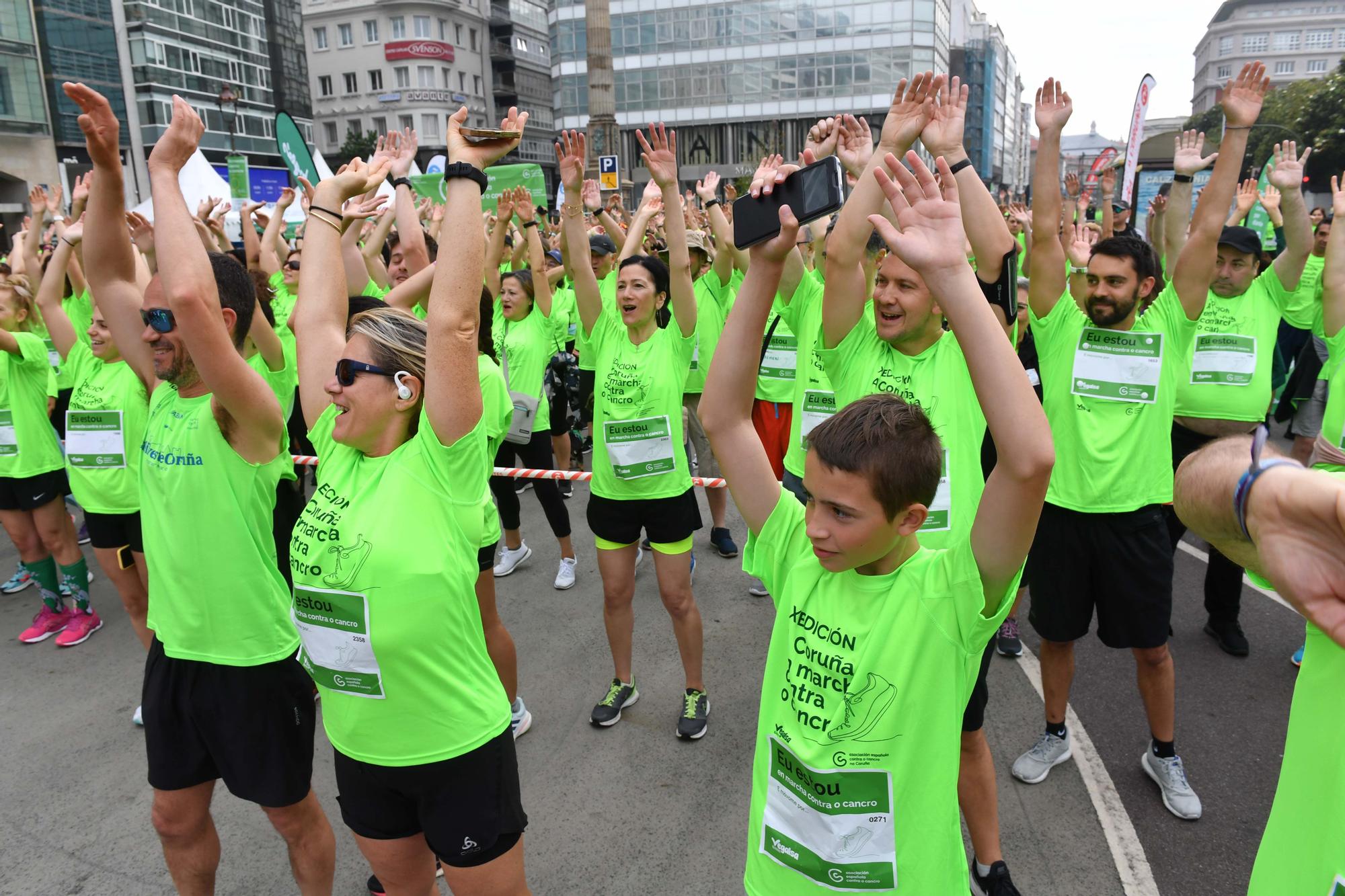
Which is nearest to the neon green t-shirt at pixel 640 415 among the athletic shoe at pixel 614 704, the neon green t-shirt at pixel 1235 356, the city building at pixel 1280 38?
the athletic shoe at pixel 614 704

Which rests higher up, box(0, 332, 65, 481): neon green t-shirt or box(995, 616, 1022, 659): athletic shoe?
box(0, 332, 65, 481): neon green t-shirt

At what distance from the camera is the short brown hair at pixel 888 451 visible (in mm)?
1675

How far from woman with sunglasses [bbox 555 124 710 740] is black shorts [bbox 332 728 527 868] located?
1.80m

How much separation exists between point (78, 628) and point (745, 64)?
181 feet

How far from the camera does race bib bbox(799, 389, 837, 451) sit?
434cm

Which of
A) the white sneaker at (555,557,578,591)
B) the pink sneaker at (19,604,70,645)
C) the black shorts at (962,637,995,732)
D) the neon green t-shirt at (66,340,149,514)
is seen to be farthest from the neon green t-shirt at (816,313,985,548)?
the pink sneaker at (19,604,70,645)

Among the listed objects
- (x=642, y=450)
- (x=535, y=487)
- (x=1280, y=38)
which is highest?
(x=1280, y=38)

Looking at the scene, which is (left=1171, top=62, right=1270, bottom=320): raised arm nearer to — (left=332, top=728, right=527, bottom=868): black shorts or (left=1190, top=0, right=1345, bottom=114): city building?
(left=332, top=728, right=527, bottom=868): black shorts

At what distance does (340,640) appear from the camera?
2186 millimetres

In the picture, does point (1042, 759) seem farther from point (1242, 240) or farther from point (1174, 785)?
point (1242, 240)

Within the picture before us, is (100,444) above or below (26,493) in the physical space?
above

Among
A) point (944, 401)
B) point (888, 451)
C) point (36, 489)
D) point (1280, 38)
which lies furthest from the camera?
point (1280, 38)

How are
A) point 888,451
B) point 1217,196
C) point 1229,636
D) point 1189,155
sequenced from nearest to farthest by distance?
point 888,451
point 1217,196
point 1189,155
point 1229,636

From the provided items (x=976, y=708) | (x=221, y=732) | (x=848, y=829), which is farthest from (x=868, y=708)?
(x=221, y=732)
